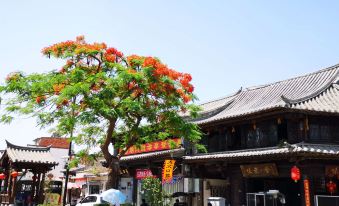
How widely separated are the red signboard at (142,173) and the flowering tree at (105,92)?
10.6 m

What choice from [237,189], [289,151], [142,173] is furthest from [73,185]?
[289,151]

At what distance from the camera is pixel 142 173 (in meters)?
28.3

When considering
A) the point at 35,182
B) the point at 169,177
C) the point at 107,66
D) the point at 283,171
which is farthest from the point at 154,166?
the point at 107,66

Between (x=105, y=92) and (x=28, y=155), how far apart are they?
14659mm

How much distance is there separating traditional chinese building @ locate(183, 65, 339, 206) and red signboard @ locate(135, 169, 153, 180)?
4.08 meters

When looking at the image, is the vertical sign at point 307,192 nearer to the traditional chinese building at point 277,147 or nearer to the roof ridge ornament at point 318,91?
the traditional chinese building at point 277,147

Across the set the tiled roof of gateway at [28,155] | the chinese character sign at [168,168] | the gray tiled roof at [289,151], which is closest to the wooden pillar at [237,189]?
the gray tiled roof at [289,151]

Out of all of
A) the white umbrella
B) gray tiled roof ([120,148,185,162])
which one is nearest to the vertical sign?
the white umbrella

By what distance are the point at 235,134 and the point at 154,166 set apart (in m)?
7.02

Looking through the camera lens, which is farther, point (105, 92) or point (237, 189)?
point (237, 189)

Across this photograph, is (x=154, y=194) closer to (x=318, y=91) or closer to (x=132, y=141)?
(x=132, y=141)

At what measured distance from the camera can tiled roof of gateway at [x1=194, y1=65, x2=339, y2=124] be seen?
61.4 ft

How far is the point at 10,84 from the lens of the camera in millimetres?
15164

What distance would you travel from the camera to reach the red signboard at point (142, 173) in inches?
1080
